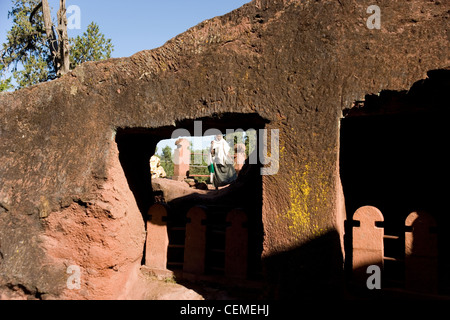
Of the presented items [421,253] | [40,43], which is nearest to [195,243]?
[421,253]

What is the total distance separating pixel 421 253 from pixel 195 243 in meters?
2.08

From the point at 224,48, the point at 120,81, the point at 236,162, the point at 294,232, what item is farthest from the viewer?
the point at 236,162

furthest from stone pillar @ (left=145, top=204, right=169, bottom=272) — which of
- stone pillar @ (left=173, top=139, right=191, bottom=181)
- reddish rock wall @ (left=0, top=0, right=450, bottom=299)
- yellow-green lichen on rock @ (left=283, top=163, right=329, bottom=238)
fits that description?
stone pillar @ (left=173, top=139, right=191, bottom=181)

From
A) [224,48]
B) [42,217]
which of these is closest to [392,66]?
[224,48]

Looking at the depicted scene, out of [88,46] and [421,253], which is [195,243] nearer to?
[421,253]

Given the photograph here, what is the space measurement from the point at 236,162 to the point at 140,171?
7470 mm

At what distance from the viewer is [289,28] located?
224 cm

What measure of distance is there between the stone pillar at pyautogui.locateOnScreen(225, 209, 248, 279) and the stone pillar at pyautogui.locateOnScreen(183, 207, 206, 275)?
290 mm

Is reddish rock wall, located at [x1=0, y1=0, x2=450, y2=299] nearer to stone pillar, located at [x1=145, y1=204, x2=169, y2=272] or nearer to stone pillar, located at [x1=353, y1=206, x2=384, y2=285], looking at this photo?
stone pillar, located at [x1=145, y1=204, x2=169, y2=272]

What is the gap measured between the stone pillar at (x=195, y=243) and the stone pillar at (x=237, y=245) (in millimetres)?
290

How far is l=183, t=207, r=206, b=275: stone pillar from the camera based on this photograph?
10.8 ft

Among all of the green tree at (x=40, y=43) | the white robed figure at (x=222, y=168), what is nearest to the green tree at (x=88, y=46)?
the green tree at (x=40, y=43)

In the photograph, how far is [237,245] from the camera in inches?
123
